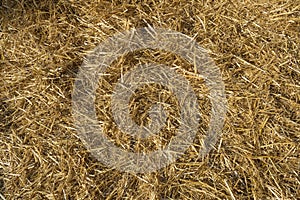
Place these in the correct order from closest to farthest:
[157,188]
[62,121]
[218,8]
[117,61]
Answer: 1. [157,188]
2. [62,121]
3. [117,61]
4. [218,8]

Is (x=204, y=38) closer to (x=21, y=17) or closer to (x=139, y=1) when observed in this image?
(x=139, y=1)

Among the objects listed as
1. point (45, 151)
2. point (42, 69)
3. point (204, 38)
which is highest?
point (204, 38)

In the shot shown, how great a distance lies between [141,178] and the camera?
1756 mm

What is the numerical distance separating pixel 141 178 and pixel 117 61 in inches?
20.9

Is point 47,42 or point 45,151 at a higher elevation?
point 47,42

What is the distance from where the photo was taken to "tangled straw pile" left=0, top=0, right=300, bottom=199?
1.75 metres

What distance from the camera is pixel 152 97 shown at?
6.31 ft

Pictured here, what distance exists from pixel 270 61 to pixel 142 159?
70 centimetres

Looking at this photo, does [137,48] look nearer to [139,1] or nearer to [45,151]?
[139,1]

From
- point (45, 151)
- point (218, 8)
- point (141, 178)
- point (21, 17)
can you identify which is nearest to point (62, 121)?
point (45, 151)

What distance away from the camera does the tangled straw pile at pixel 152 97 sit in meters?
1.75

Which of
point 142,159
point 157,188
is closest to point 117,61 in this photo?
point 142,159

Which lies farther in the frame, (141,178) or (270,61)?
(270,61)

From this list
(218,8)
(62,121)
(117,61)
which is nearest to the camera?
(62,121)
